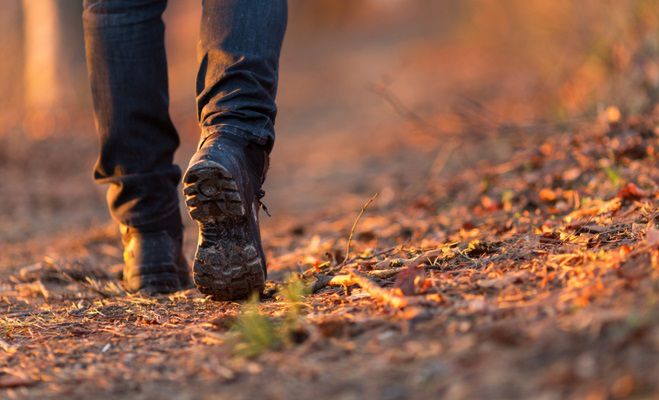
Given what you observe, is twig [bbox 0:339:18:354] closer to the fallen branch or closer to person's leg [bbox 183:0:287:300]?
person's leg [bbox 183:0:287:300]

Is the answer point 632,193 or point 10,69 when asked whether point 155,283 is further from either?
point 10,69

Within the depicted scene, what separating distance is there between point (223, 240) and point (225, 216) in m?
0.07

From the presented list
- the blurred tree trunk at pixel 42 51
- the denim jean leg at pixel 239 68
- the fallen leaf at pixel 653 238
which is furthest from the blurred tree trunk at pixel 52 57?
the fallen leaf at pixel 653 238

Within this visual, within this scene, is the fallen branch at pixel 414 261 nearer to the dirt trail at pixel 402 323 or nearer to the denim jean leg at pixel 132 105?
the dirt trail at pixel 402 323

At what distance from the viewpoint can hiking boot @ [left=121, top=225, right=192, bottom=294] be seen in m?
2.43

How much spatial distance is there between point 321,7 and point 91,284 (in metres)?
23.0

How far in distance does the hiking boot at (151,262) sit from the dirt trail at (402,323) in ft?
0.33

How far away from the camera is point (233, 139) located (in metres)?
2.02

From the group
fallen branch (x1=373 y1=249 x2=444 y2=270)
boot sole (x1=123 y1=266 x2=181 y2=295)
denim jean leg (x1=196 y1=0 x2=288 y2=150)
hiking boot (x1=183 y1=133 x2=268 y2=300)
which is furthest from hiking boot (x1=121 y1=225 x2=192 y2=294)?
fallen branch (x1=373 y1=249 x2=444 y2=270)

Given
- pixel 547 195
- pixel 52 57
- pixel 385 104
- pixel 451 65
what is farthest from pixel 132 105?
pixel 451 65

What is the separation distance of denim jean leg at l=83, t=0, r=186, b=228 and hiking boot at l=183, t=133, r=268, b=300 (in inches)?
17.9

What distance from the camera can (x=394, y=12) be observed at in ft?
82.0

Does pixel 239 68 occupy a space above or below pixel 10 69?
above

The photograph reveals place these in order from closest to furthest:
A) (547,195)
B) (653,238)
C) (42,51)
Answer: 1. (653,238)
2. (547,195)
3. (42,51)
